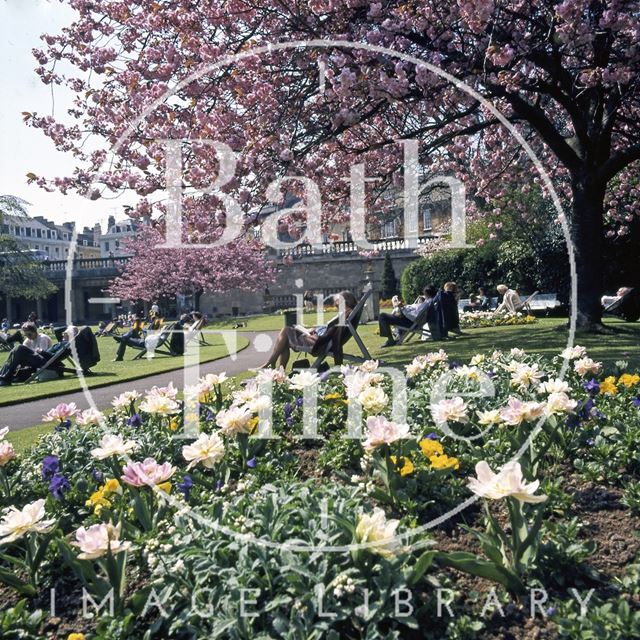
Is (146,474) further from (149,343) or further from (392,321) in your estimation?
(149,343)

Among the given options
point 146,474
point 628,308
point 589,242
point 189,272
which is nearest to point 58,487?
point 146,474

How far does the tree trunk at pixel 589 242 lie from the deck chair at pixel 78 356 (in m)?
9.40

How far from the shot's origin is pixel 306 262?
4638 cm

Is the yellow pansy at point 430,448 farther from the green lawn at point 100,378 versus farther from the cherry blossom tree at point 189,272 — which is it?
the cherry blossom tree at point 189,272

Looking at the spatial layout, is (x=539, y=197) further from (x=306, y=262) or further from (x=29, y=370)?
(x=306, y=262)

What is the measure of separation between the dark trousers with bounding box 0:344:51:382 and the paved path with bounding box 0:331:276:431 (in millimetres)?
2600

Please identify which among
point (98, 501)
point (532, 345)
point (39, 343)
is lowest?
point (39, 343)

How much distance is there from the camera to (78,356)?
11.9 metres

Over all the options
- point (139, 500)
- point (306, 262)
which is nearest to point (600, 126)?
point (139, 500)

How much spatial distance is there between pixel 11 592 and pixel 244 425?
127 cm

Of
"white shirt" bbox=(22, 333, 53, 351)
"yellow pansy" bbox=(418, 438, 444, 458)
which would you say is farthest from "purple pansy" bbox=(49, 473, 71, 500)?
"white shirt" bbox=(22, 333, 53, 351)

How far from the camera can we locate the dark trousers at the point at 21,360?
11734 millimetres

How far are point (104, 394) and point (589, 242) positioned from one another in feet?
29.5

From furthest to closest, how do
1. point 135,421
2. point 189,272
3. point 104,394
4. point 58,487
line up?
point 189,272, point 104,394, point 135,421, point 58,487
